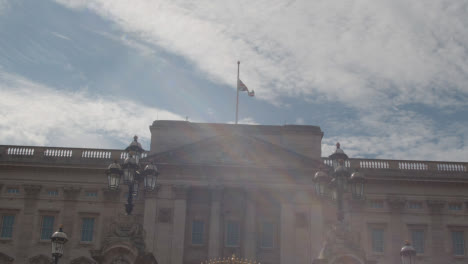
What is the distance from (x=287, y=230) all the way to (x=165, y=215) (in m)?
9.67

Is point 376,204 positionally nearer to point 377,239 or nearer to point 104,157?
point 377,239

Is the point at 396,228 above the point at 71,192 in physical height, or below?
below

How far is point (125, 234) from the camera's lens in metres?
15.9

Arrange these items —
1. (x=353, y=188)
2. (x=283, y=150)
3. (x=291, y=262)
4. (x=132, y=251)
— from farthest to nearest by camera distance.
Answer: (x=283, y=150), (x=291, y=262), (x=353, y=188), (x=132, y=251)

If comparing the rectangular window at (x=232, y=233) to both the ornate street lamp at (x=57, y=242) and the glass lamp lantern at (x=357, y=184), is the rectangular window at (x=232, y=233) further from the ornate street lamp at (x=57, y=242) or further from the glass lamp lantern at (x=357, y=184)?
the glass lamp lantern at (x=357, y=184)

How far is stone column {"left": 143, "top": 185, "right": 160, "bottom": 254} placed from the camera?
132 feet

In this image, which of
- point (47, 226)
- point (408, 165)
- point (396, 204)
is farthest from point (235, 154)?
point (47, 226)

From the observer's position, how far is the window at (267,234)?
41875 mm

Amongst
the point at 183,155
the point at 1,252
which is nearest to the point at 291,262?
the point at 183,155

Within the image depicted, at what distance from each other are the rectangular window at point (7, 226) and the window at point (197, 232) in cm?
1462

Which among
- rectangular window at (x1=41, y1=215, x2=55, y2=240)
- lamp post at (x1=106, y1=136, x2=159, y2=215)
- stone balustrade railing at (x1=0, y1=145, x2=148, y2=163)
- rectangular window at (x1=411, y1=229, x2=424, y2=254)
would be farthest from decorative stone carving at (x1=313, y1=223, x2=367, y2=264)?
rectangular window at (x1=41, y1=215, x2=55, y2=240)

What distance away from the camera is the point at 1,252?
41.2 meters

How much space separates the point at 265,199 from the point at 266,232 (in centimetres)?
265

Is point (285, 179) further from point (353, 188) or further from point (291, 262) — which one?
point (353, 188)
